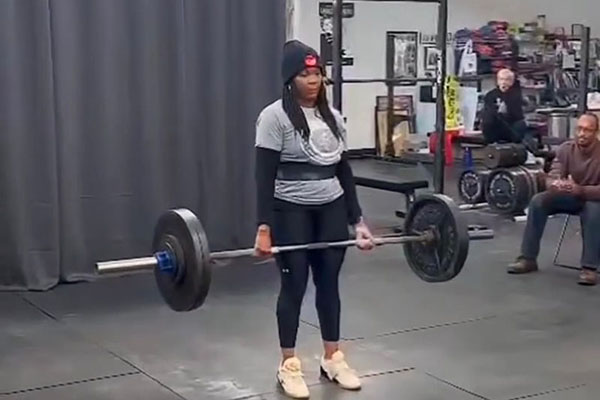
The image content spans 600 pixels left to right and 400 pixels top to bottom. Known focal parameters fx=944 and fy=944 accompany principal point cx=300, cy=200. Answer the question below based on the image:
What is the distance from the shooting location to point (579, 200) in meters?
5.43

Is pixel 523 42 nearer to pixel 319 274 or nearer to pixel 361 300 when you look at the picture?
pixel 361 300

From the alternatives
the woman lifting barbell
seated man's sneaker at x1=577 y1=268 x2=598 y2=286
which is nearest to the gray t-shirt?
the woman lifting barbell

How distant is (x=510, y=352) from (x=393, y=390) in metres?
0.75

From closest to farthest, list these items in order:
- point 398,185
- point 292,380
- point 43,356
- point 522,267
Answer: point 292,380
point 43,356
point 522,267
point 398,185

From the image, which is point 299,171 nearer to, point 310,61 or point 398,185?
point 310,61

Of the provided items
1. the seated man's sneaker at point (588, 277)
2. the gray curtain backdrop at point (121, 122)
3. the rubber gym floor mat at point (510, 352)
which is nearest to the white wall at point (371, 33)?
the gray curtain backdrop at point (121, 122)

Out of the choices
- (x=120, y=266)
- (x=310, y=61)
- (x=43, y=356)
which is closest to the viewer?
(x=120, y=266)

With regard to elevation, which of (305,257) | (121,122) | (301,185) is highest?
(121,122)

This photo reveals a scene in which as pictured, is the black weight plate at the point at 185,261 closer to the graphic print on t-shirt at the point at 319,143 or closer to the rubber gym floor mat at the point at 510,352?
the graphic print on t-shirt at the point at 319,143

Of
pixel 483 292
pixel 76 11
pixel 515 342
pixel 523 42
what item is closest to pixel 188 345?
pixel 515 342

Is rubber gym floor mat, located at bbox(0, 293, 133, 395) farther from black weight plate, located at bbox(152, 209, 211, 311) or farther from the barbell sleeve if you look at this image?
the barbell sleeve

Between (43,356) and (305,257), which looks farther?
(43,356)

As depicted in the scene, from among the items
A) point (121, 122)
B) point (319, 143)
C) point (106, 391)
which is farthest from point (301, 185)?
point (121, 122)

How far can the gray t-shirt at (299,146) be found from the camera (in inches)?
131
